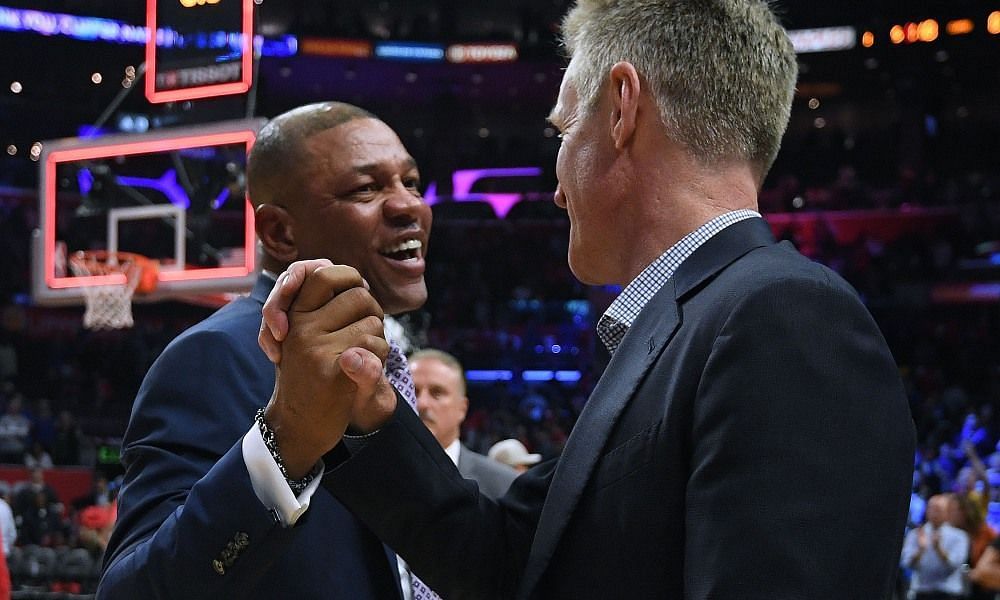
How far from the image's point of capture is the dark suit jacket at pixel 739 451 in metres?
1.25

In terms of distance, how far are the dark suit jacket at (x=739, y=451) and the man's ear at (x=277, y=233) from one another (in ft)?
2.95

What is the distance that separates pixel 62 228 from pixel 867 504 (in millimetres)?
7326

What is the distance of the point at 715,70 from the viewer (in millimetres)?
1616

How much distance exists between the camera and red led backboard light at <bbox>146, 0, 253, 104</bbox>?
695 centimetres

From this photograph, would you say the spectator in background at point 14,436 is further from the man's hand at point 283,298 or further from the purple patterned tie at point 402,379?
the man's hand at point 283,298

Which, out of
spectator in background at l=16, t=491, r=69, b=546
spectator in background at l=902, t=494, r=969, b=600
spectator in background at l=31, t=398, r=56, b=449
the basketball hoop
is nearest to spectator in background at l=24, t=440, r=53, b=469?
spectator in background at l=31, t=398, r=56, b=449

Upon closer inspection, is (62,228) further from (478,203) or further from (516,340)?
(478,203)

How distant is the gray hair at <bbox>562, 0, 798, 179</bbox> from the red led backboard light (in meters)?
5.62

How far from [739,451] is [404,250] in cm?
121

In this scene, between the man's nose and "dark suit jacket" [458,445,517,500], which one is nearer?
the man's nose

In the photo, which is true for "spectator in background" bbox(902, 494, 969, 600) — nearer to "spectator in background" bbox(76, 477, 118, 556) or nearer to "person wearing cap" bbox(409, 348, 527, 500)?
"person wearing cap" bbox(409, 348, 527, 500)

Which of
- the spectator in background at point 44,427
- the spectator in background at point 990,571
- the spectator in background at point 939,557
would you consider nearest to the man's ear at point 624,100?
the spectator in background at point 990,571

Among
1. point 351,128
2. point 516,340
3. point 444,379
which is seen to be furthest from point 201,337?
point 516,340

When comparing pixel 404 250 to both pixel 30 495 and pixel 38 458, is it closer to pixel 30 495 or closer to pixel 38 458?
pixel 30 495
